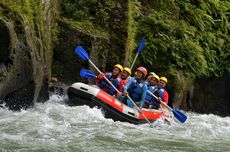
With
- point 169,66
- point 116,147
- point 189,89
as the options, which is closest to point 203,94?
point 189,89

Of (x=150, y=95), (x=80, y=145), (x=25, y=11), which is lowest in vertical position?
(x=150, y=95)

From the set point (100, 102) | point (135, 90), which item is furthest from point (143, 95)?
point (100, 102)

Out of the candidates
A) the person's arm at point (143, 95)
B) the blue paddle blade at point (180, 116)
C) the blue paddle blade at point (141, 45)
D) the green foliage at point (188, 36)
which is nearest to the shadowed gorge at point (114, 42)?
the green foliage at point (188, 36)

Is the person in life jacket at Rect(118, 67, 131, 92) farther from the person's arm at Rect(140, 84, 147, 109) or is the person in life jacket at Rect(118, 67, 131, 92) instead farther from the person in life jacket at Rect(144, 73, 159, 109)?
the person in life jacket at Rect(144, 73, 159, 109)

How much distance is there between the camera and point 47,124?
23.1ft

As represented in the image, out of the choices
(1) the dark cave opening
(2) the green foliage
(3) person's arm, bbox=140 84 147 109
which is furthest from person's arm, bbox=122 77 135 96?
(1) the dark cave opening

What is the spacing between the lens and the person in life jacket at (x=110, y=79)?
33.2ft

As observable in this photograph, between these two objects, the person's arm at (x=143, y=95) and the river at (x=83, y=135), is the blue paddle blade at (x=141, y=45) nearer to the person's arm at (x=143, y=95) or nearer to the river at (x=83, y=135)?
the person's arm at (x=143, y=95)

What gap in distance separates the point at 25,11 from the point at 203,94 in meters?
7.89

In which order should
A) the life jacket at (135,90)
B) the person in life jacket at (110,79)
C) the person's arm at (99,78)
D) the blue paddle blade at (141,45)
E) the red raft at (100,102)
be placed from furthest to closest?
the blue paddle blade at (141,45) < the life jacket at (135,90) < the person in life jacket at (110,79) < the person's arm at (99,78) < the red raft at (100,102)

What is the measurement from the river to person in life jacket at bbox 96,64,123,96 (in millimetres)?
1414

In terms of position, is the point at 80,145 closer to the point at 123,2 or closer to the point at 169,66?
the point at 123,2

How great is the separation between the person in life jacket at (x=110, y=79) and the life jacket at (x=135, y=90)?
1.55 ft

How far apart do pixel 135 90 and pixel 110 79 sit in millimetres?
655
